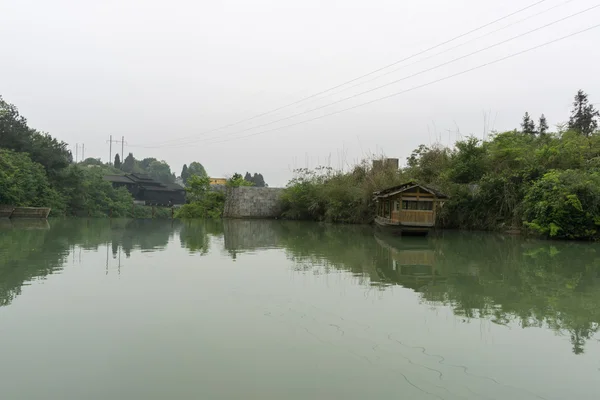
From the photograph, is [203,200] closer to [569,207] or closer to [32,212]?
[32,212]

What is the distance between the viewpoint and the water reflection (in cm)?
529

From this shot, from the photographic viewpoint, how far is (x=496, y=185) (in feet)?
59.3

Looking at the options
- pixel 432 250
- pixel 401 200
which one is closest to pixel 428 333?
→ pixel 432 250

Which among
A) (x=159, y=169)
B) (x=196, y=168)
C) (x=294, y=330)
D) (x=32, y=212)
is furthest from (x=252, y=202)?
(x=159, y=169)

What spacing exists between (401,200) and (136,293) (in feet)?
36.9

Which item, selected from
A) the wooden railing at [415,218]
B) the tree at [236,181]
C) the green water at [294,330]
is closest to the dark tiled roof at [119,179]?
the tree at [236,181]

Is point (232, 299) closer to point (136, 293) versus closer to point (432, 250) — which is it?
point (136, 293)

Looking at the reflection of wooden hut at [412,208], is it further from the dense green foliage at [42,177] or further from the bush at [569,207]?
the dense green foliage at [42,177]

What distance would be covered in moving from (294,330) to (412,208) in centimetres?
1227

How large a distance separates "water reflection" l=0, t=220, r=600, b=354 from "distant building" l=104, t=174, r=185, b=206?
28150 mm

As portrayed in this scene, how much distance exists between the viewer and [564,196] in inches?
554

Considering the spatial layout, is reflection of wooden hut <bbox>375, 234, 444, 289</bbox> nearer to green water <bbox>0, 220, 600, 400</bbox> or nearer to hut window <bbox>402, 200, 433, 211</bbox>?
green water <bbox>0, 220, 600, 400</bbox>

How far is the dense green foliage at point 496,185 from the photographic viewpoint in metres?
14.2

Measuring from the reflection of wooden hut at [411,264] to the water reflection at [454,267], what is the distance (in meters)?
0.02
